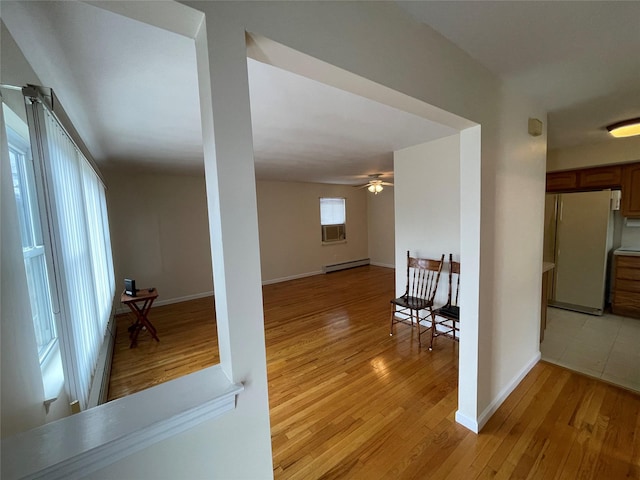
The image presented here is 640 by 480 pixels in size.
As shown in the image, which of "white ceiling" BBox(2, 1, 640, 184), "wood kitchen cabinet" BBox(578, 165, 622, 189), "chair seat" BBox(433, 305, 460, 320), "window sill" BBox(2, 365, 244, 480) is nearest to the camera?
"window sill" BBox(2, 365, 244, 480)

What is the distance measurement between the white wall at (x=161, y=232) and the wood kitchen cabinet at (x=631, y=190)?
6165 mm

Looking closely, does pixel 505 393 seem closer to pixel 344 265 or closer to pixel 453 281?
pixel 453 281

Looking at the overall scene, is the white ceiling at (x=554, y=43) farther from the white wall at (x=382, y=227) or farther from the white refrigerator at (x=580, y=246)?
the white wall at (x=382, y=227)

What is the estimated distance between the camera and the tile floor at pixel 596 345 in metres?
2.35

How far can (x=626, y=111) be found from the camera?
7.25 ft

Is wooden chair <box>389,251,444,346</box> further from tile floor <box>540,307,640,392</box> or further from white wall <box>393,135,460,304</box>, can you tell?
tile floor <box>540,307,640,392</box>

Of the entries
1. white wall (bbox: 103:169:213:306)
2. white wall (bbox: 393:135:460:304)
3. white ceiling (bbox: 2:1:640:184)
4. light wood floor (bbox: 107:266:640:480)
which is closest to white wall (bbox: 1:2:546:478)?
white ceiling (bbox: 2:1:640:184)

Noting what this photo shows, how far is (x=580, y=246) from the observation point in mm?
3592

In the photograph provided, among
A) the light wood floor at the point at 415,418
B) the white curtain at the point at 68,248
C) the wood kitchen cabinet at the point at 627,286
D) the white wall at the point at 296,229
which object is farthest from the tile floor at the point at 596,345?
the white wall at the point at 296,229

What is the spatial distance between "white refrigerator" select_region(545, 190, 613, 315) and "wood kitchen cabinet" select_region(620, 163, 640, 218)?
154 mm

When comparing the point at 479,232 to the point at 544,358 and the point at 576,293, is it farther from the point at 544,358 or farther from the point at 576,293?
the point at 576,293

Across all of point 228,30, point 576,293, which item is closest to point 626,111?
point 576,293

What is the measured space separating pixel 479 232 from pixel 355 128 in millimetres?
1402

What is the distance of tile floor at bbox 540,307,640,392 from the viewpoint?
92.4 inches
